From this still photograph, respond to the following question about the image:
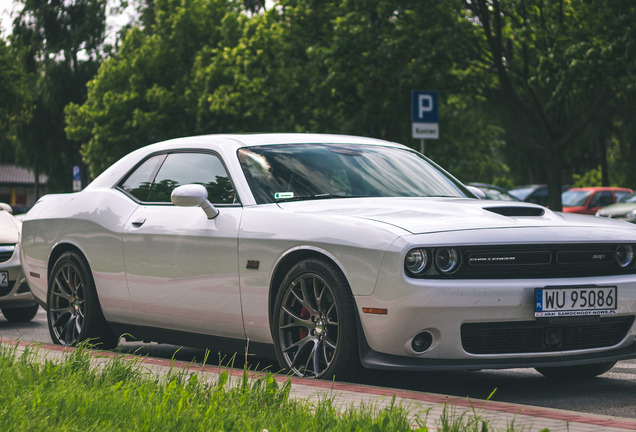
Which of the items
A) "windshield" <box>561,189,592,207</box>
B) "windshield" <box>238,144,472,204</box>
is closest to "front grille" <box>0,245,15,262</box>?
"windshield" <box>238,144,472,204</box>

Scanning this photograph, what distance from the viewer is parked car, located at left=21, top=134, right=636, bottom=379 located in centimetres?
574

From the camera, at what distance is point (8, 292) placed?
11227 millimetres

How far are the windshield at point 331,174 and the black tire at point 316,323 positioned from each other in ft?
Answer: 2.64

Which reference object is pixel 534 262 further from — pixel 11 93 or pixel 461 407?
pixel 11 93

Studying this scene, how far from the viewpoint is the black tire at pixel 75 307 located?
8047mm

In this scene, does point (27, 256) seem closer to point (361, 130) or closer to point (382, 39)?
point (382, 39)

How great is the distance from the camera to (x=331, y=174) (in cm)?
706

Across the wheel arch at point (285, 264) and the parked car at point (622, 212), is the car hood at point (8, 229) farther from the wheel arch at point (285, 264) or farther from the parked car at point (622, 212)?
the parked car at point (622, 212)

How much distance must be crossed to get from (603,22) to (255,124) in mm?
21595

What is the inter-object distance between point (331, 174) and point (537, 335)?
1.83m

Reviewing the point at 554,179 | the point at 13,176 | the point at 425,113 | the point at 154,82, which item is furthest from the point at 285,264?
the point at 13,176

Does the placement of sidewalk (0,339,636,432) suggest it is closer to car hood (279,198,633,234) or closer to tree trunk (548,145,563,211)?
car hood (279,198,633,234)

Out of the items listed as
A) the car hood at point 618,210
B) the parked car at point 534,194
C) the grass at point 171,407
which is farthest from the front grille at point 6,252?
the parked car at point 534,194

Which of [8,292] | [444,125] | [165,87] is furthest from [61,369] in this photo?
[165,87]
